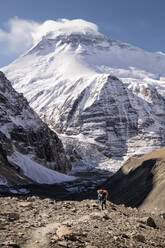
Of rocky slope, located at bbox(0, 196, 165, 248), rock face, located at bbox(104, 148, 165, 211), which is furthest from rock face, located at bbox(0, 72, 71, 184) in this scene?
rocky slope, located at bbox(0, 196, 165, 248)

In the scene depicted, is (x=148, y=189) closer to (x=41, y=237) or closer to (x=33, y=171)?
(x=41, y=237)

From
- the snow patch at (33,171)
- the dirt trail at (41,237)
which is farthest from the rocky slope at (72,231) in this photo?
the snow patch at (33,171)

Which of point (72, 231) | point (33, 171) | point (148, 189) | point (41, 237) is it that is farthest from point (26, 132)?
point (41, 237)

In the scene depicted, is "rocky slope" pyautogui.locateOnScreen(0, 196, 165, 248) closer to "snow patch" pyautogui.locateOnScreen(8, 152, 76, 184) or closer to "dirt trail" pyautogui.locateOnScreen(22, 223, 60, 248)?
"dirt trail" pyautogui.locateOnScreen(22, 223, 60, 248)

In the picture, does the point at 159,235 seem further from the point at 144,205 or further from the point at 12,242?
the point at 144,205

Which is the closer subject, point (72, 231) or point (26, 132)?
point (72, 231)

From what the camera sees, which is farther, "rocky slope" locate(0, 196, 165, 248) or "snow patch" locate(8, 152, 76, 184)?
"snow patch" locate(8, 152, 76, 184)

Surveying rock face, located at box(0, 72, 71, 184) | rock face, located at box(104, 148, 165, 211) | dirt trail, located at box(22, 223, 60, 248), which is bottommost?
dirt trail, located at box(22, 223, 60, 248)

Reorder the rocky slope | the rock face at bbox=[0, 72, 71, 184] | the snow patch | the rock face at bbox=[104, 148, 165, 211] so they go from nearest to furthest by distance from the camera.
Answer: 1. the rocky slope
2. the rock face at bbox=[104, 148, 165, 211]
3. the snow patch
4. the rock face at bbox=[0, 72, 71, 184]

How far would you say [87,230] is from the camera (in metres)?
11.9

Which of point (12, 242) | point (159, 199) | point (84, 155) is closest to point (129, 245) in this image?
point (12, 242)

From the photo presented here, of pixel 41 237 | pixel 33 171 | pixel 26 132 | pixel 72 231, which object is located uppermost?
pixel 26 132

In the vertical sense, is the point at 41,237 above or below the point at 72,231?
below

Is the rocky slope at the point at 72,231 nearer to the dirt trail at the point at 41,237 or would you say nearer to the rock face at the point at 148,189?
the dirt trail at the point at 41,237
